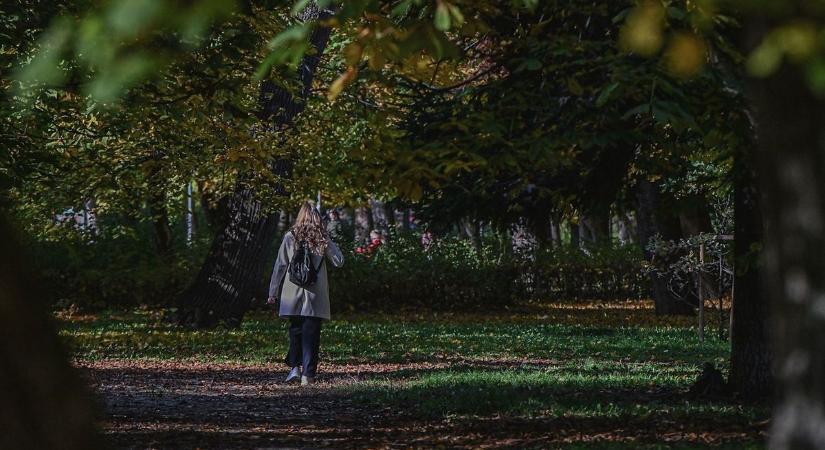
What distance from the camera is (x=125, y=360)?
53.6ft

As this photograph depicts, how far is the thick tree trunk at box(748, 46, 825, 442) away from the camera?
2.40 meters

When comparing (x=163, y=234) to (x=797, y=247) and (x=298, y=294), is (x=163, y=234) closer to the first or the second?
(x=298, y=294)

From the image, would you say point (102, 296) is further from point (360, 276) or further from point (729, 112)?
point (729, 112)

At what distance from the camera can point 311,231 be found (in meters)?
12.6

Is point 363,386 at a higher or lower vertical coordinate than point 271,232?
lower

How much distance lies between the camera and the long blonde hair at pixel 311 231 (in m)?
12.6

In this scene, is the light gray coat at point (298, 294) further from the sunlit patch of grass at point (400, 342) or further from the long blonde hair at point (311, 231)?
the sunlit patch of grass at point (400, 342)

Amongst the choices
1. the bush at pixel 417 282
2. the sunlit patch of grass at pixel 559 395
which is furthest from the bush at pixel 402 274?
the sunlit patch of grass at pixel 559 395

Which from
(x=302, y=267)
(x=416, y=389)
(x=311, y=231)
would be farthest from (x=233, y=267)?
(x=416, y=389)

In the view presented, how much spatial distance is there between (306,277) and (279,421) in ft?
8.62

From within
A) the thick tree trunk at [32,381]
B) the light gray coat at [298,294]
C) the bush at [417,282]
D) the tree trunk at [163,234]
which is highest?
the tree trunk at [163,234]

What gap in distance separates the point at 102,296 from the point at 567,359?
1445 centimetres

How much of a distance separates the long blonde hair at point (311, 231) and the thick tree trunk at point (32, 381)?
1007 centimetres

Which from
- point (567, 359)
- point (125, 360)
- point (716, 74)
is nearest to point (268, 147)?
point (125, 360)
